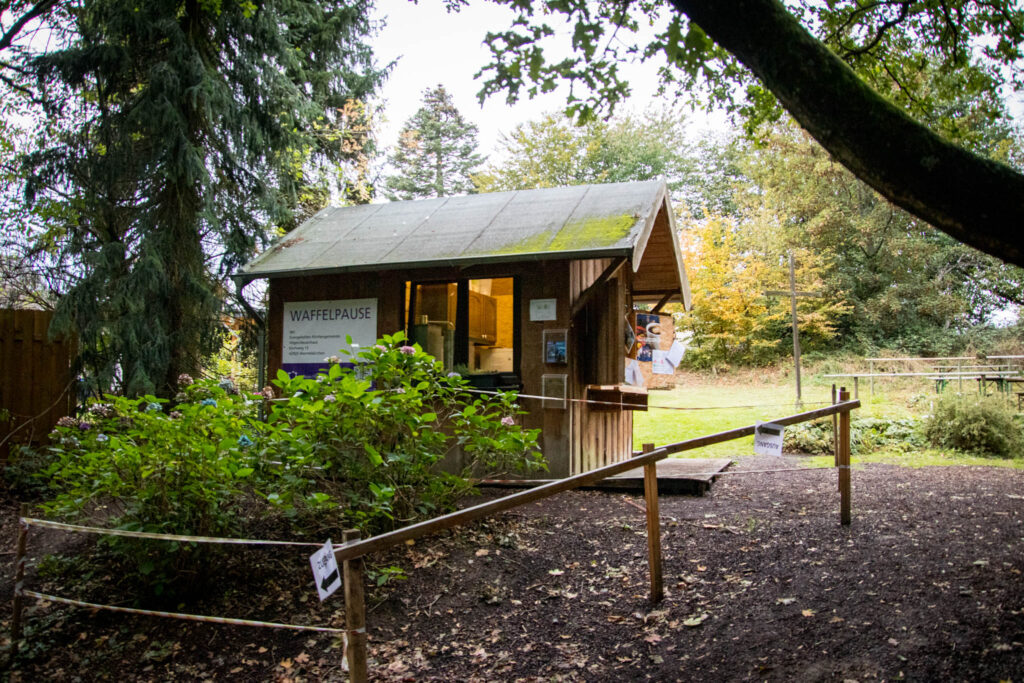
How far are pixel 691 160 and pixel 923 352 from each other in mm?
14971

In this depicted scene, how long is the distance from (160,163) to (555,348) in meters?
5.98

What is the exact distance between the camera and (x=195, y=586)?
4.61 meters

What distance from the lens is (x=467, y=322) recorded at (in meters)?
8.47

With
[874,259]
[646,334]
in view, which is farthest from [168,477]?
[874,259]

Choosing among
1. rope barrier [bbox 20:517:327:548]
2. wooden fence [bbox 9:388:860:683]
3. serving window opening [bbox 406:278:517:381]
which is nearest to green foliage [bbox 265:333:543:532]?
rope barrier [bbox 20:517:327:548]

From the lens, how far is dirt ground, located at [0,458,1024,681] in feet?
11.8

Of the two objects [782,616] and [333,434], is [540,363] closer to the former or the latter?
[333,434]

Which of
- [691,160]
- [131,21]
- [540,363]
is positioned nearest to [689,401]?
[540,363]

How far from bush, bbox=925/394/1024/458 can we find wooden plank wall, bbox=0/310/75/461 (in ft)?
40.6

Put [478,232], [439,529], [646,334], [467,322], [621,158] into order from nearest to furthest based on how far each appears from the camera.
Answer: [439,529] < [467,322] < [478,232] < [646,334] < [621,158]

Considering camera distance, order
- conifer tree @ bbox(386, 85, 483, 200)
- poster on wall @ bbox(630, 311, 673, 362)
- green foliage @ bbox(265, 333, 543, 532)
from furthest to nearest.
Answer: conifer tree @ bbox(386, 85, 483, 200) → poster on wall @ bbox(630, 311, 673, 362) → green foliage @ bbox(265, 333, 543, 532)

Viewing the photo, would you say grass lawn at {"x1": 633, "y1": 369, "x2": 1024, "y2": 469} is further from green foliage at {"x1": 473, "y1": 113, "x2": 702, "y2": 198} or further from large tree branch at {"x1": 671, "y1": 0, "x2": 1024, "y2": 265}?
green foliage at {"x1": 473, "y1": 113, "x2": 702, "y2": 198}

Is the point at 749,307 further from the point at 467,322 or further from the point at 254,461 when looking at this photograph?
the point at 254,461

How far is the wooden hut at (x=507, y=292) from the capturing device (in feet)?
26.2
